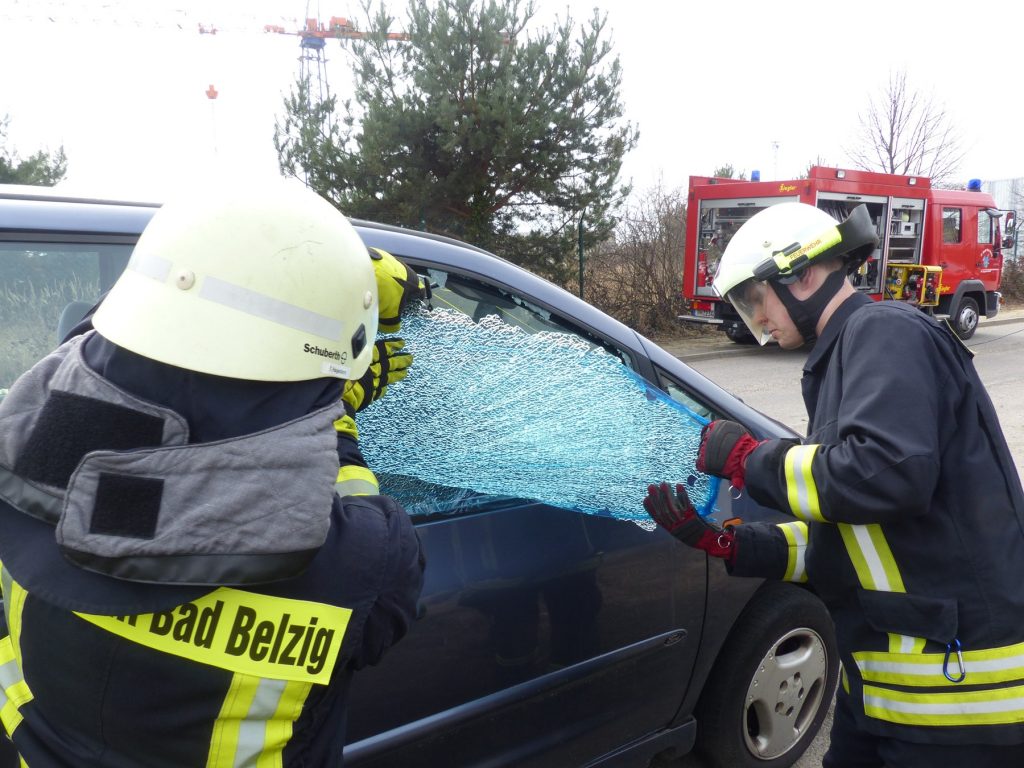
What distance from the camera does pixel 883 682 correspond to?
1.62 meters

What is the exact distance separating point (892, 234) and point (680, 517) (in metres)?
12.8

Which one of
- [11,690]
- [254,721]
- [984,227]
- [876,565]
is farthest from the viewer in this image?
[984,227]

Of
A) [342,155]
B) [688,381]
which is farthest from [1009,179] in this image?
[688,381]

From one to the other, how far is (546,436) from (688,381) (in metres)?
0.55

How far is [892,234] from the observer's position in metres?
12.9

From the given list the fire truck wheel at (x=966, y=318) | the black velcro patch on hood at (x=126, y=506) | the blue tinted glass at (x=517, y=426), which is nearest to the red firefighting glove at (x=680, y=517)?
the blue tinted glass at (x=517, y=426)

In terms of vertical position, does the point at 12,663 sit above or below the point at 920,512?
below

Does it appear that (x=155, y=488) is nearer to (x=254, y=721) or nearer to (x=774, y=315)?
(x=254, y=721)

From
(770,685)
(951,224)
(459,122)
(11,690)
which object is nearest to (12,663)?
(11,690)

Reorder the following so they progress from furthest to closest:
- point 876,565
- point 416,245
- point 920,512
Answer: point 416,245
point 876,565
point 920,512

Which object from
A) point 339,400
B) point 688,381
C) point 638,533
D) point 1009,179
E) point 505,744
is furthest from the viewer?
point 1009,179

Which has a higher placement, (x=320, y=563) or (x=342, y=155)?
(x=342, y=155)

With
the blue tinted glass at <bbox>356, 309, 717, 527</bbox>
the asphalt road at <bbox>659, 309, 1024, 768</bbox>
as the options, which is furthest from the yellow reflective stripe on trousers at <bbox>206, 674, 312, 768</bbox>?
the asphalt road at <bbox>659, 309, 1024, 768</bbox>

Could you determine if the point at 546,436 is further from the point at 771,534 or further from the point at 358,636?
the point at 358,636
